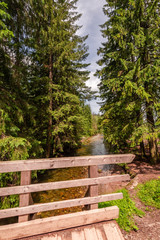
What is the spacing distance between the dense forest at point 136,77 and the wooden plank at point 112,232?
3.93 m

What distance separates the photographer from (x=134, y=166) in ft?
23.9

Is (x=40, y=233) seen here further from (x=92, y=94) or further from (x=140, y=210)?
(x=92, y=94)

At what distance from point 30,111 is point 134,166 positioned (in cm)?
708

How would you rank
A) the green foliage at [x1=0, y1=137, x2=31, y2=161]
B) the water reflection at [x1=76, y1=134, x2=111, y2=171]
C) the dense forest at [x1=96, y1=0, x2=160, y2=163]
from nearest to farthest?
the green foliage at [x1=0, y1=137, x2=31, y2=161] → the dense forest at [x1=96, y1=0, x2=160, y2=163] → the water reflection at [x1=76, y1=134, x2=111, y2=171]

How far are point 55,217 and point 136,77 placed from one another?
6429mm

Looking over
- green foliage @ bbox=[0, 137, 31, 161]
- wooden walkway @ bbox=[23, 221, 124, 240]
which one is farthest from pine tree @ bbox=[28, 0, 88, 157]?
wooden walkway @ bbox=[23, 221, 124, 240]

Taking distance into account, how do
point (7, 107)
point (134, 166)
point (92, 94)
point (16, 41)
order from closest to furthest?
1. point (7, 107)
2. point (16, 41)
3. point (134, 166)
4. point (92, 94)

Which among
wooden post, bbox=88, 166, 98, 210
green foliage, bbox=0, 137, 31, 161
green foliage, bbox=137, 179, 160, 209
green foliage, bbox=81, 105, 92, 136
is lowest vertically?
green foliage, bbox=137, 179, 160, 209

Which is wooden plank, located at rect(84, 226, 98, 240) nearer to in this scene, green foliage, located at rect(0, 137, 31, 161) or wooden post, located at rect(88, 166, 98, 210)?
wooden post, located at rect(88, 166, 98, 210)

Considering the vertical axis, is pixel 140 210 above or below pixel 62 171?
above

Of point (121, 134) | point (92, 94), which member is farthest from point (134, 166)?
point (92, 94)

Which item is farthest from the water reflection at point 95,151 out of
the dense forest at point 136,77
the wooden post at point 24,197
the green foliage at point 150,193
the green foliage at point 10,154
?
the wooden post at point 24,197

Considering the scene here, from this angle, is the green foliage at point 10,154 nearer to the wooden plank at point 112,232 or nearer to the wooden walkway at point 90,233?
the wooden walkway at point 90,233

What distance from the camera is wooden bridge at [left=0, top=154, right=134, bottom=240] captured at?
6.07 feet
